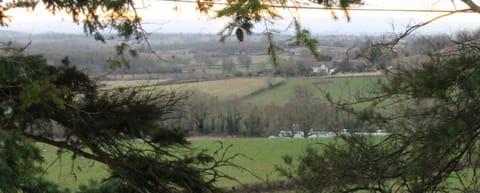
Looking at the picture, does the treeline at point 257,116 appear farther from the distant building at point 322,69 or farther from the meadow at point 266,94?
the distant building at point 322,69

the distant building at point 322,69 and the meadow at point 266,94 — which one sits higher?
the distant building at point 322,69

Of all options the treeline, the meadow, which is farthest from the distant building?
the treeline

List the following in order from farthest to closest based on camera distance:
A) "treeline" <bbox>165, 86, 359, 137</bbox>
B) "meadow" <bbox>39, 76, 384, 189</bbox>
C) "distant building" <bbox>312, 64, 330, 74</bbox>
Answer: "treeline" <bbox>165, 86, 359, 137</bbox>
"distant building" <bbox>312, 64, 330, 74</bbox>
"meadow" <bbox>39, 76, 384, 189</bbox>

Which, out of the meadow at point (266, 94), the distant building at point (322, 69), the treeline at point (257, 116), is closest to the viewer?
the meadow at point (266, 94)

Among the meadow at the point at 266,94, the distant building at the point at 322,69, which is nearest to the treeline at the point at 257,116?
the meadow at the point at 266,94

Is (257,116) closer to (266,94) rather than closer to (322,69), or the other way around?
(266,94)

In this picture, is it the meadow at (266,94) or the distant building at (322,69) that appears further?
the distant building at (322,69)

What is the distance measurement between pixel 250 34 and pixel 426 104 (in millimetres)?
2876

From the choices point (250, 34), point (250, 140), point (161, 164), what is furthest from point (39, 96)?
point (250, 140)

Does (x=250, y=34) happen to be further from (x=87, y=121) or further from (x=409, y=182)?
(x=409, y=182)

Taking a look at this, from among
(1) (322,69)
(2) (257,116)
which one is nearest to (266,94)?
(2) (257,116)

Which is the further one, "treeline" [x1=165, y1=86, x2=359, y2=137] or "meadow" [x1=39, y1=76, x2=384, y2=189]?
"treeline" [x1=165, y1=86, x2=359, y2=137]

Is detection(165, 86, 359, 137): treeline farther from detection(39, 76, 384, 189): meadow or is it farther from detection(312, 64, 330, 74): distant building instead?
detection(312, 64, 330, 74): distant building

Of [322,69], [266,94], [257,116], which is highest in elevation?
[322,69]
